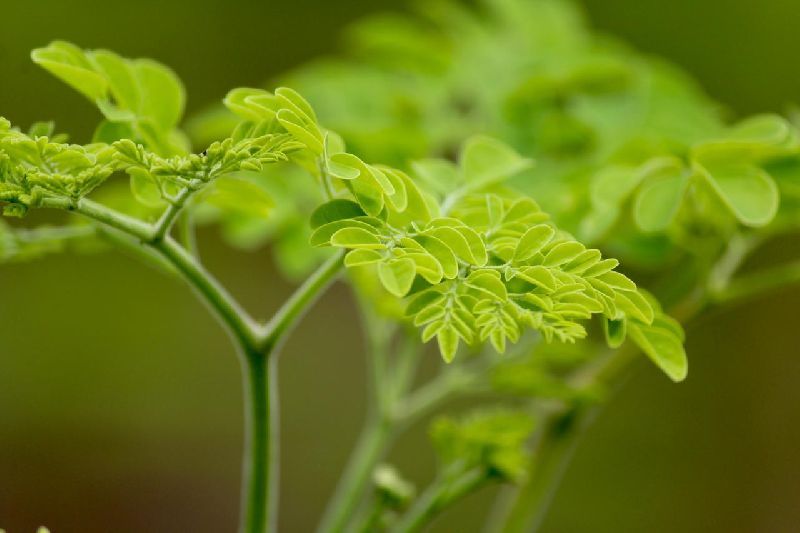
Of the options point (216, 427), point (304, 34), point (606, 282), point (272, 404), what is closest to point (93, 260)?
point (216, 427)

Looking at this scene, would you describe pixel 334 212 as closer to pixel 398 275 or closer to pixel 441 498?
pixel 398 275

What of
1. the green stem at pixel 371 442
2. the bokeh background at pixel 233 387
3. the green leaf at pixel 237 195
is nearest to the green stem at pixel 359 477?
the green stem at pixel 371 442

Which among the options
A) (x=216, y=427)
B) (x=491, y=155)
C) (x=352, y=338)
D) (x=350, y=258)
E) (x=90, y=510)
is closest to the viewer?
(x=350, y=258)

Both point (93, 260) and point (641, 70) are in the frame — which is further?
point (93, 260)

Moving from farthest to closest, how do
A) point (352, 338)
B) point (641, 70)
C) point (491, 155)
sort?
point (352, 338) → point (641, 70) → point (491, 155)

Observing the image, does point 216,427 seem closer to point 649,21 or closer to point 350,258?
point 649,21

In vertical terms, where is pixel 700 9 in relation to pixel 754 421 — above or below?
above

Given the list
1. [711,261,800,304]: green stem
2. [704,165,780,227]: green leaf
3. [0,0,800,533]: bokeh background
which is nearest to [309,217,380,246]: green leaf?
[704,165,780,227]: green leaf

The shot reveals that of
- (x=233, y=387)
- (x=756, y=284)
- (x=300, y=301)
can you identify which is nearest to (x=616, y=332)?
(x=300, y=301)
